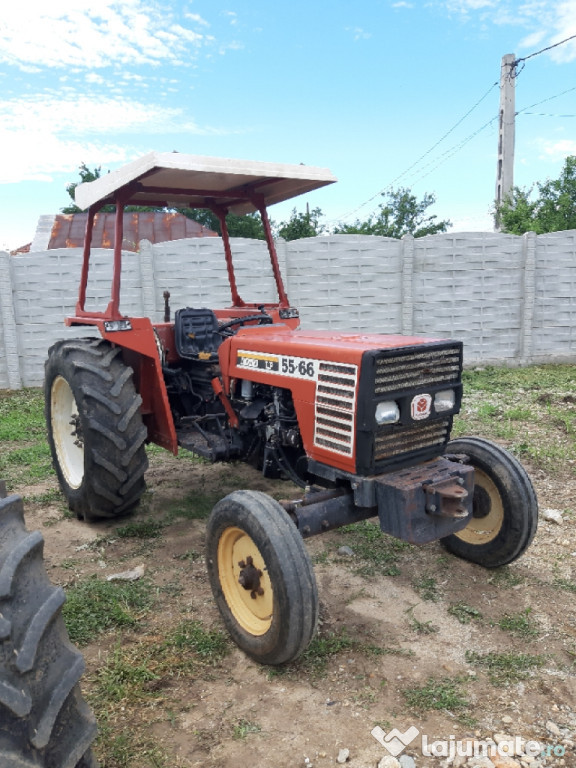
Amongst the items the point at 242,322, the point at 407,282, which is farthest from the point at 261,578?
the point at 407,282

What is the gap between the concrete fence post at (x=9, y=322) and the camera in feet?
28.1

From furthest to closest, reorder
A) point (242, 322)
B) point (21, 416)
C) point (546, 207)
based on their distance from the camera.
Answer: point (546, 207), point (21, 416), point (242, 322)

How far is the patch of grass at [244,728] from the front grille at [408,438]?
3.94 feet

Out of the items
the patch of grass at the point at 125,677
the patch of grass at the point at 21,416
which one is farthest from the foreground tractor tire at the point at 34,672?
the patch of grass at the point at 21,416

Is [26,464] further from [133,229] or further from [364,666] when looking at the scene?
[133,229]

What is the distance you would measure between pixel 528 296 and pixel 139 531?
8.24 meters

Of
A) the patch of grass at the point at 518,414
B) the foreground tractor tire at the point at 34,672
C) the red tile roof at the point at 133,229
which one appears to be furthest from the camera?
the red tile roof at the point at 133,229

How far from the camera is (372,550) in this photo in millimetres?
3621

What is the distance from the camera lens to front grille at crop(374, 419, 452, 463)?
2.77 meters

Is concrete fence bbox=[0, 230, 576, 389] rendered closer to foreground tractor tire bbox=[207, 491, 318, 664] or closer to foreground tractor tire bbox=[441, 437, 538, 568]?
foreground tractor tire bbox=[441, 437, 538, 568]

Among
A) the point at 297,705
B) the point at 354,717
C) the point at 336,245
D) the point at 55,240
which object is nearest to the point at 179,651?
the point at 297,705

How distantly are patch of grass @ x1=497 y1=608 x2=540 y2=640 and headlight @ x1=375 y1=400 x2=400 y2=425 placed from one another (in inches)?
43.8

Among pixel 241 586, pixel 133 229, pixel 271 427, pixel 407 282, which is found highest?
pixel 133 229

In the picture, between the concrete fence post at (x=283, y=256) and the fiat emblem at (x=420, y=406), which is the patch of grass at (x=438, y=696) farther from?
the concrete fence post at (x=283, y=256)
